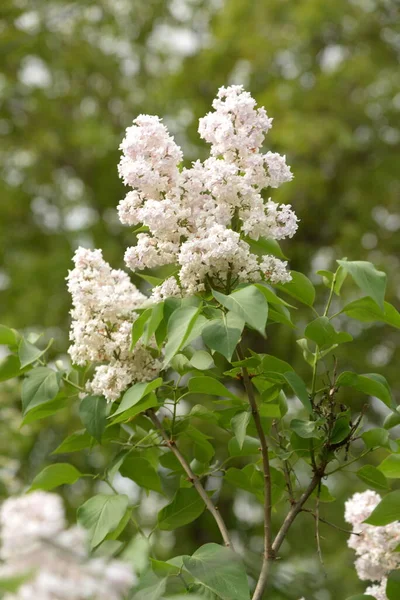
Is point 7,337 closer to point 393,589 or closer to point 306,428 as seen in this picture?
point 306,428

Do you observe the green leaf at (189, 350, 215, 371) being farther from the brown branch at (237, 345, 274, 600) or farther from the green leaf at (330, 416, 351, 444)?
the green leaf at (330, 416, 351, 444)

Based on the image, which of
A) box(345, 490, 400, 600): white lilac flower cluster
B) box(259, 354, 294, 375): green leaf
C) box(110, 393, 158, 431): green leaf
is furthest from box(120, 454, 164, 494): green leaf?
box(345, 490, 400, 600): white lilac flower cluster

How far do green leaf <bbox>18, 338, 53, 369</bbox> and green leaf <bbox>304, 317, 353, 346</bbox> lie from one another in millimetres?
415

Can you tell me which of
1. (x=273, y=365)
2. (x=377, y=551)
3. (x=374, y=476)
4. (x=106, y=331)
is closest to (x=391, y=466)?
(x=374, y=476)

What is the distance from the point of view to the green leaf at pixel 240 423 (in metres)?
1.22

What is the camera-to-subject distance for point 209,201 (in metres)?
1.25

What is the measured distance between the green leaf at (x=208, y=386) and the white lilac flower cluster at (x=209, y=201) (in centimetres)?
13

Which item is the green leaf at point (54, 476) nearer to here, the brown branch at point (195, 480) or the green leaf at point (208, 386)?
the brown branch at point (195, 480)

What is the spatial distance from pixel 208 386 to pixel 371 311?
265 mm

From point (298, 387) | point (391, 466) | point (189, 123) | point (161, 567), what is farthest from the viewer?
point (189, 123)

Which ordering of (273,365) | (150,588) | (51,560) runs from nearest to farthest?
(51,560) → (150,588) → (273,365)

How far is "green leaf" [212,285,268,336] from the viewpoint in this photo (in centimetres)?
105

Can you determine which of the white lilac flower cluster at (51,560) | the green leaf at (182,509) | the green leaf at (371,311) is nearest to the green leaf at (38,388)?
the green leaf at (182,509)

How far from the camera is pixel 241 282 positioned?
1214 mm
